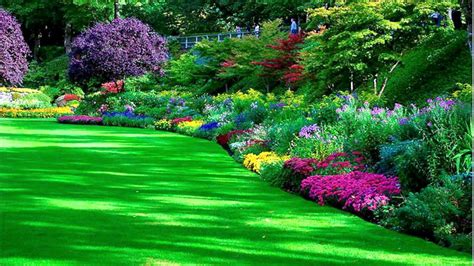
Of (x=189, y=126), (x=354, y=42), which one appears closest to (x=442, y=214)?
(x=354, y=42)

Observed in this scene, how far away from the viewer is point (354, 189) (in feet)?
30.6

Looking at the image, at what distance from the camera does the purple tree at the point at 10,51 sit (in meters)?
31.5

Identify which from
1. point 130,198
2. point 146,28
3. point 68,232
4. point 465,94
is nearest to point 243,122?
point 465,94

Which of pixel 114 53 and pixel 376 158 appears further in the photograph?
pixel 114 53

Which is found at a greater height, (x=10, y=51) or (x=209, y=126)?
(x=10, y=51)

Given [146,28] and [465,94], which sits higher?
[146,28]

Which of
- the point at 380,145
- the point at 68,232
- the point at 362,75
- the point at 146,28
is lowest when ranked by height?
the point at 68,232

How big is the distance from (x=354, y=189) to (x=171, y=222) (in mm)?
2652

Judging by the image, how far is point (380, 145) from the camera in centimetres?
1056

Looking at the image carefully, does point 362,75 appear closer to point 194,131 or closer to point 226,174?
point 194,131

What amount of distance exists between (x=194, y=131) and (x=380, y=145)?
12.0 meters

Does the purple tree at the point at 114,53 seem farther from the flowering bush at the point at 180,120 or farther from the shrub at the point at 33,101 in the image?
the flowering bush at the point at 180,120

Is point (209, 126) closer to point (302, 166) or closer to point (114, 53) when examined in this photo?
point (302, 166)

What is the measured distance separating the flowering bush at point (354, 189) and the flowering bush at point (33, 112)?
2666 centimetres
